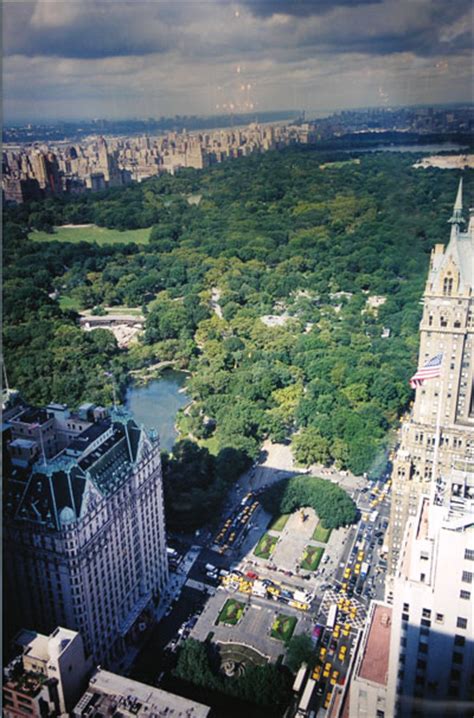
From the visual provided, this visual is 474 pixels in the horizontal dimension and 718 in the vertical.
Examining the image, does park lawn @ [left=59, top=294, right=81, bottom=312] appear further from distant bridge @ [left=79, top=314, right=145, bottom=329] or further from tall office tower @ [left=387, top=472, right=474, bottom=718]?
tall office tower @ [left=387, top=472, right=474, bottom=718]

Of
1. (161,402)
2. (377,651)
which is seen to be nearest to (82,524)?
(377,651)

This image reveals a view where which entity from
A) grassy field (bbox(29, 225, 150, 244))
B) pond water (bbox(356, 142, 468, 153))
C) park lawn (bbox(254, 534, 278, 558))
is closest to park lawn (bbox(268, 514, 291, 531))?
park lawn (bbox(254, 534, 278, 558))

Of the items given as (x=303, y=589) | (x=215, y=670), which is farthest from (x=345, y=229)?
(x=215, y=670)

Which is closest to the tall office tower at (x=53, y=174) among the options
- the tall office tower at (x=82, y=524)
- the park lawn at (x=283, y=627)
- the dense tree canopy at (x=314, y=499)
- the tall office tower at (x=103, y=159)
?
the tall office tower at (x=103, y=159)

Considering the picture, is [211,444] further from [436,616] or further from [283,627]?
[436,616]

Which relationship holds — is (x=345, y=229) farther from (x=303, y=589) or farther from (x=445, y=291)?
(x=303, y=589)

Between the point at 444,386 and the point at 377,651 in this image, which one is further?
the point at 444,386
